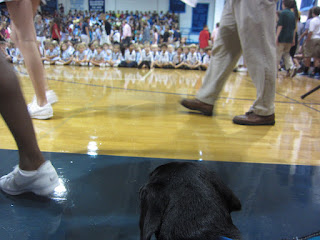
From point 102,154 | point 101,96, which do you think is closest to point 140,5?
point 101,96

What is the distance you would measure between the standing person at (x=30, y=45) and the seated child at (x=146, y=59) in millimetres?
6265

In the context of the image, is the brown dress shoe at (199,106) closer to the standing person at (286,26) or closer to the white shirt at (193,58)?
the standing person at (286,26)

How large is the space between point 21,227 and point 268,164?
3.49 ft

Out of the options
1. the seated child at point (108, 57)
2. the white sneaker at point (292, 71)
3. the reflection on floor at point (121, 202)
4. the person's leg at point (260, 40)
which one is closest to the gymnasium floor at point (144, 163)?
the reflection on floor at point (121, 202)

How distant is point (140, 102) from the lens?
248 cm

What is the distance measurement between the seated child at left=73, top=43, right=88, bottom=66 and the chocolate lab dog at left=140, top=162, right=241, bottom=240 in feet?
25.3

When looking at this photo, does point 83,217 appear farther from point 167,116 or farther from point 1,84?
point 167,116

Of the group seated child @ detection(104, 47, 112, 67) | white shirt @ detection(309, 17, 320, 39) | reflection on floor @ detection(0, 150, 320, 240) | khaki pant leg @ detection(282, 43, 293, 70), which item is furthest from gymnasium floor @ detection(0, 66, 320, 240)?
seated child @ detection(104, 47, 112, 67)

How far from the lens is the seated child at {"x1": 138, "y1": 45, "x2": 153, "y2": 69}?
7.86m

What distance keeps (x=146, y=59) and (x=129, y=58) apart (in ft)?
1.90

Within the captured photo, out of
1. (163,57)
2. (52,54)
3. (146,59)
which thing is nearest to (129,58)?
(146,59)

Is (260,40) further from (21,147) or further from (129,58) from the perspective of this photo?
(129,58)

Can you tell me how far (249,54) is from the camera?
1721 millimetres

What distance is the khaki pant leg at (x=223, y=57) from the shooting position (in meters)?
1.94
